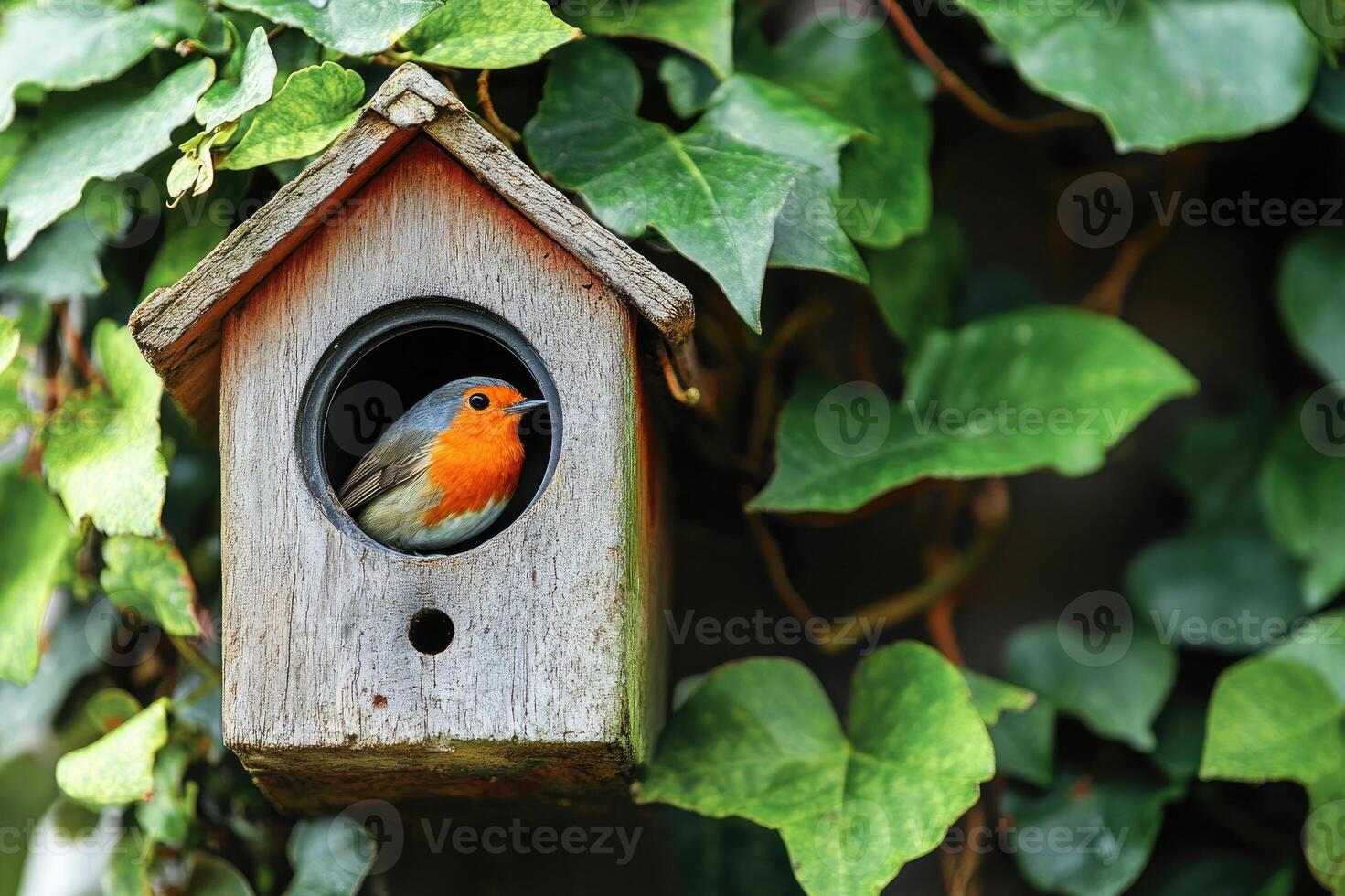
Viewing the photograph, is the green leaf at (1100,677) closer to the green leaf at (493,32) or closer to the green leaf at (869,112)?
the green leaf at (869,112)

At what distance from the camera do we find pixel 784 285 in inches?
112

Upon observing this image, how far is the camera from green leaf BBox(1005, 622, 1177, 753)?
8.45 feet

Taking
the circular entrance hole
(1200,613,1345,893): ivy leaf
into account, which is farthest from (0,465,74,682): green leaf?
(1200,613,1345,893): ivy leaf

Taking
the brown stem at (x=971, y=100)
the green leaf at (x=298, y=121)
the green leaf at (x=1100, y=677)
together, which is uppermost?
the green leaf at (x=298, y=121)

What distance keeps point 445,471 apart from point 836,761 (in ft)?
2.50

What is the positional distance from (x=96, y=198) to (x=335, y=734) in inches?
44.9

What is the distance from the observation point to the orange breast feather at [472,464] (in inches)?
85.5

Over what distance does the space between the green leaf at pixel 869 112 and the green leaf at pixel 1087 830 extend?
3.51ft

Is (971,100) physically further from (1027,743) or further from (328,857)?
(328,857)

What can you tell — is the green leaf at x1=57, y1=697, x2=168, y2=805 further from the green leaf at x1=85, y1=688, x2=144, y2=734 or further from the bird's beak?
the bird's beak

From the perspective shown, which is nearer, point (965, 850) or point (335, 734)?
point (335, 734)

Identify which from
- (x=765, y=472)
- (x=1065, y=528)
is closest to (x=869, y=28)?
(x=765, y=472)

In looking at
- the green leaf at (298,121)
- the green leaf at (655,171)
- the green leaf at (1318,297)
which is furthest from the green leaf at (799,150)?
the green leaf at (1318,297)

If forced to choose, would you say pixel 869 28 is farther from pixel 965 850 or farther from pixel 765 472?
pixel 965 850
